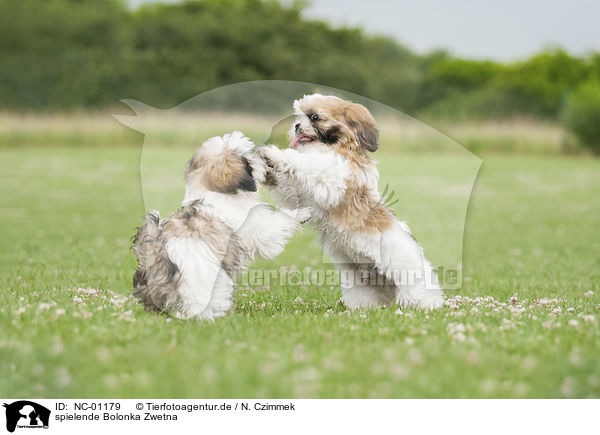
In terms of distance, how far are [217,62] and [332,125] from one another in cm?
4101

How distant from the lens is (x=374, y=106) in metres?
6.29

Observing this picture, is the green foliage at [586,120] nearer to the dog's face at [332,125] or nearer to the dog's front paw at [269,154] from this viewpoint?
the dog's face at [332,125]

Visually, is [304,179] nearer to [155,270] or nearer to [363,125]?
[363,125]

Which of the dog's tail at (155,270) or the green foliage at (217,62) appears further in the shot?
the green foliage at (217,62)

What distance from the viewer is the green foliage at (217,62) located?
4041 cm

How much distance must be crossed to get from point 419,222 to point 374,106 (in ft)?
5.00

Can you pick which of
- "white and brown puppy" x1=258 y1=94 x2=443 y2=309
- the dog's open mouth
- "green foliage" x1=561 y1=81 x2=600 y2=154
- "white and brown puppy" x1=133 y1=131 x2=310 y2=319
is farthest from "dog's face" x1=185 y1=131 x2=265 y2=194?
"green foliage" x1=561 y1=81 x2=600 y2=154

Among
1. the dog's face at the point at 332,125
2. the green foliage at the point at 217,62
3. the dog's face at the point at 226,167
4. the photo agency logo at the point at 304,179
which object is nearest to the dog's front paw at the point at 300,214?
the photo agency logo at the point at 304,179

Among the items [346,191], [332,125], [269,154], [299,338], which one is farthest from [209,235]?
[332,125]
